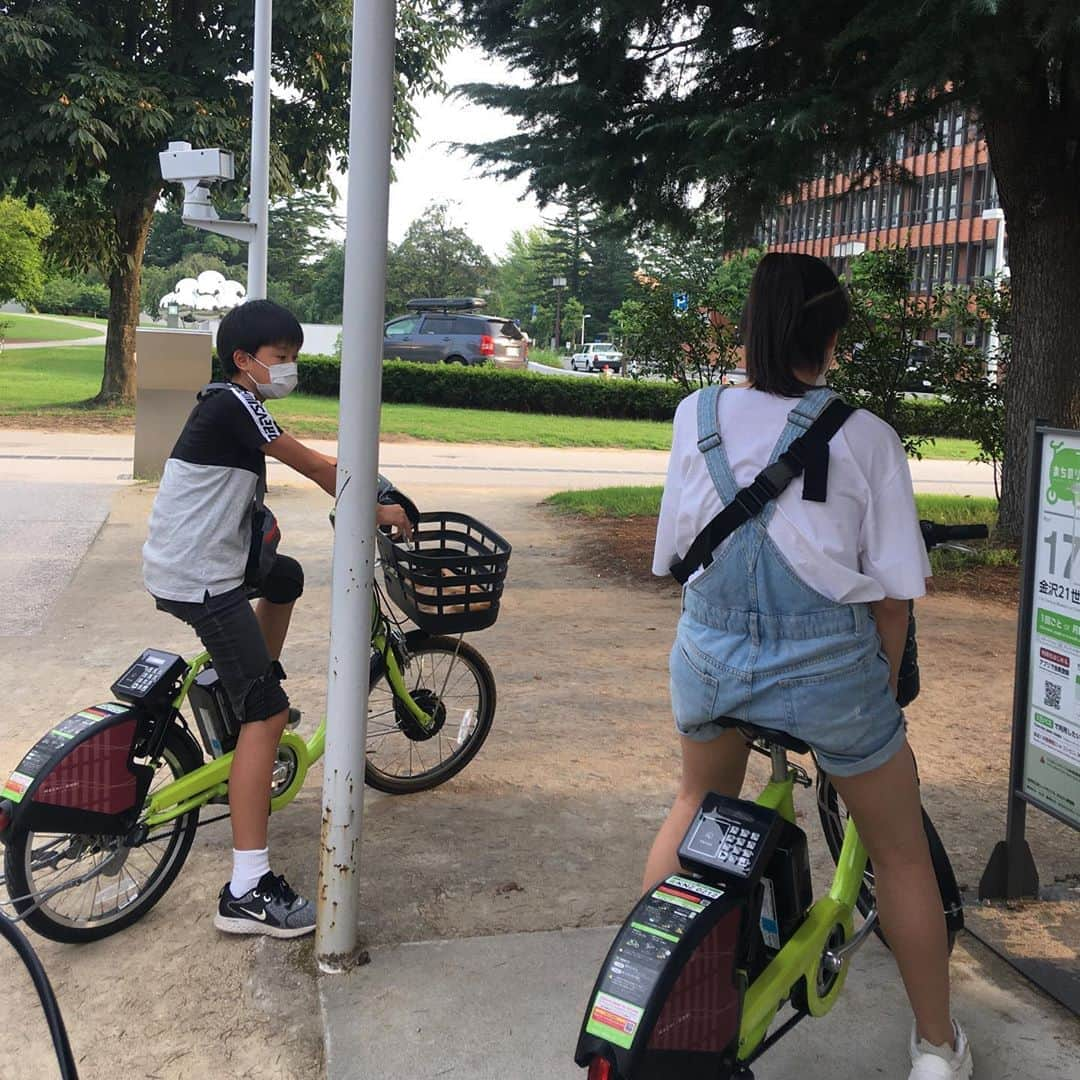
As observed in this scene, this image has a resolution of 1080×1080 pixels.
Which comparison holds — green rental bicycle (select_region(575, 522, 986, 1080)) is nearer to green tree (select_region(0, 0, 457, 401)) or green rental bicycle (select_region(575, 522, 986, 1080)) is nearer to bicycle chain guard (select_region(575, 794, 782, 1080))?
bicycle chain guard (select_region(575, 794, 782, 1080))

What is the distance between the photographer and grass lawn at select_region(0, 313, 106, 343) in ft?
162

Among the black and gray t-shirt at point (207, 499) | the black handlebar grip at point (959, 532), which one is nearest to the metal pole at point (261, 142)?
the black and gray t-shirt at point (207, 499)

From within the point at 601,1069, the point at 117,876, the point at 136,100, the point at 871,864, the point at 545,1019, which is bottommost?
the point at 545,1019

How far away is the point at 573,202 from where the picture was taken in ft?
29.4

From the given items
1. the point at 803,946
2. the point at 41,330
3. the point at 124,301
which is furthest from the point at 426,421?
the point at 41,330

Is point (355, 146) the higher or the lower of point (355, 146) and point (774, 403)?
the higher

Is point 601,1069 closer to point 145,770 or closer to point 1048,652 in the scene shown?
point 145,770

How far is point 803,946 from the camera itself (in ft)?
8.50

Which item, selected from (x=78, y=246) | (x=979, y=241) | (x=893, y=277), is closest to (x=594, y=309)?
(x=979, y=241)

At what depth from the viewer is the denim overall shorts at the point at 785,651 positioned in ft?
7.69

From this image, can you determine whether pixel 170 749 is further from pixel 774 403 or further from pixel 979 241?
pixel 979 241

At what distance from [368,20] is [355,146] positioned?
319 millimetres

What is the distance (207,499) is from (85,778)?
2.64 feet

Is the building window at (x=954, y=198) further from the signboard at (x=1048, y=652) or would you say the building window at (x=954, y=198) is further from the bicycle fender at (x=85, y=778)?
the bicycle fender at (x=85, y=778)
